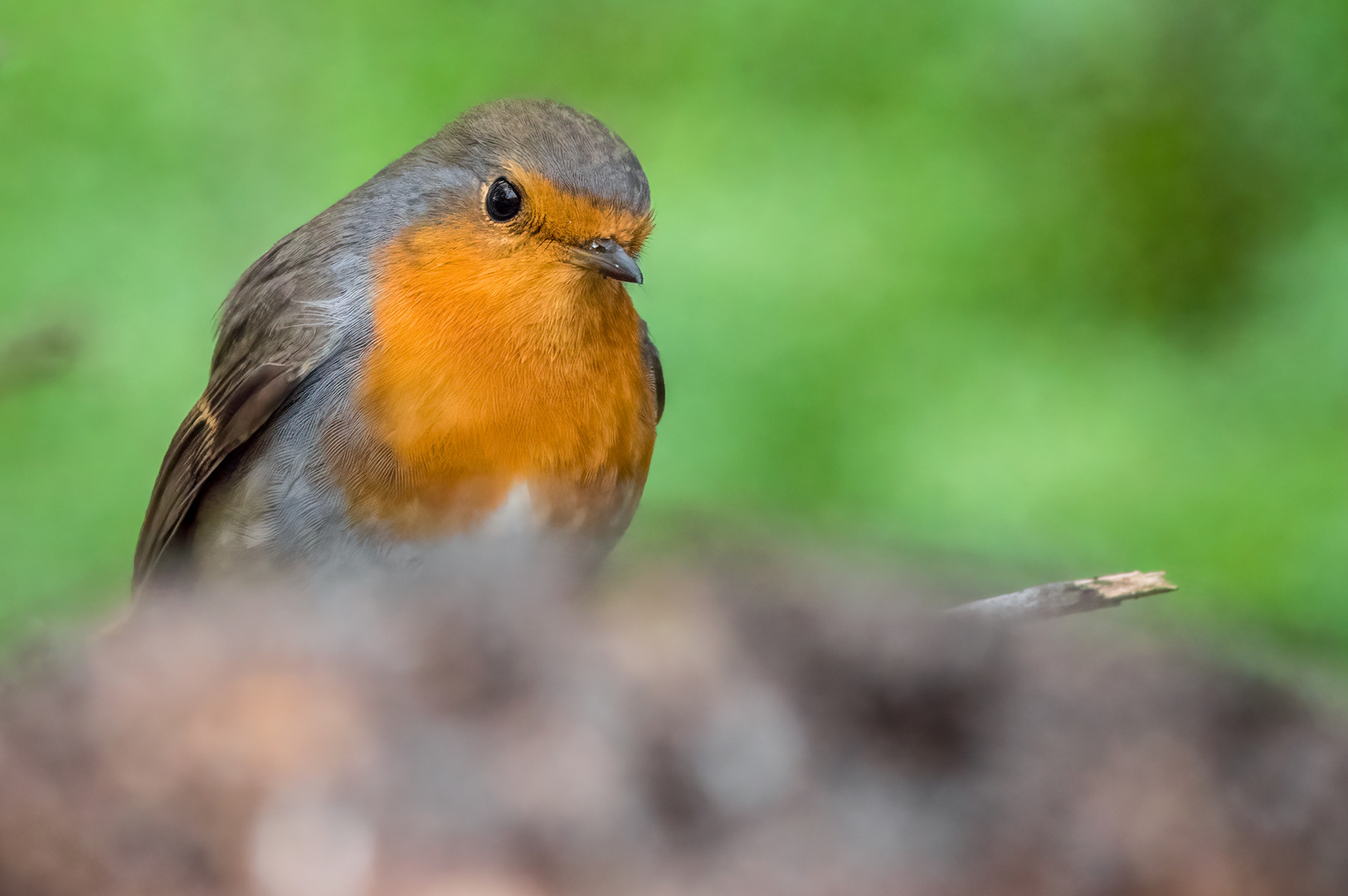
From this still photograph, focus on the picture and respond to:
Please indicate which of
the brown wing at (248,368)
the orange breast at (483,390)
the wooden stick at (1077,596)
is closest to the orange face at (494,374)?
the orange breast at (483,390)

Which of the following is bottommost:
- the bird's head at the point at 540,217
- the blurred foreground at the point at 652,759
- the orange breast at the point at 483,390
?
the blurred foreground at the point at 652,759

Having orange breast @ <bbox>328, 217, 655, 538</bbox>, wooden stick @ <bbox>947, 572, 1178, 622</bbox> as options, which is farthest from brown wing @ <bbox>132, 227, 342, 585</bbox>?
wooden stick @ <bbox>947, 572, 1178, 622</bbox>

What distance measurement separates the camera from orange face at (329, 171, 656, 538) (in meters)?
2.61

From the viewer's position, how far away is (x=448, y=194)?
284 centimetres

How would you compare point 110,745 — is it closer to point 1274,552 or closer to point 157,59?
point 1274,552

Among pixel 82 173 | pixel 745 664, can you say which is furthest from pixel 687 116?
pixel 745 664

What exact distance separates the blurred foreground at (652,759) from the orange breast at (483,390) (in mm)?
1587

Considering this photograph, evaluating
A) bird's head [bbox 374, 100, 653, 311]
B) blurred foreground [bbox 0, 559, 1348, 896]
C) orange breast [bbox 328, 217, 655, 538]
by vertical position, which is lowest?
blurred foreground [bbox 0, 559, 1348, 896]

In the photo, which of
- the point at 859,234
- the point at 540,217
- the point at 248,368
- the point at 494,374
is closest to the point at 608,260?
the point at 540,217

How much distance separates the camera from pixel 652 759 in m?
0.96

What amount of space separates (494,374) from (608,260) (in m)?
0.32

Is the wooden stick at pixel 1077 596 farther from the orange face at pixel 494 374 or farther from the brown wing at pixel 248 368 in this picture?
the brown wing at pixel 248 368

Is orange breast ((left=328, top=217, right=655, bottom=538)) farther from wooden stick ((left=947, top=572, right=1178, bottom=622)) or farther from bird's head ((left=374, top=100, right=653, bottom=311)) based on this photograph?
wooden stick ((left=947, top=572, right=1178, bottom=622))

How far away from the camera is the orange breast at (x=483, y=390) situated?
2607mm
